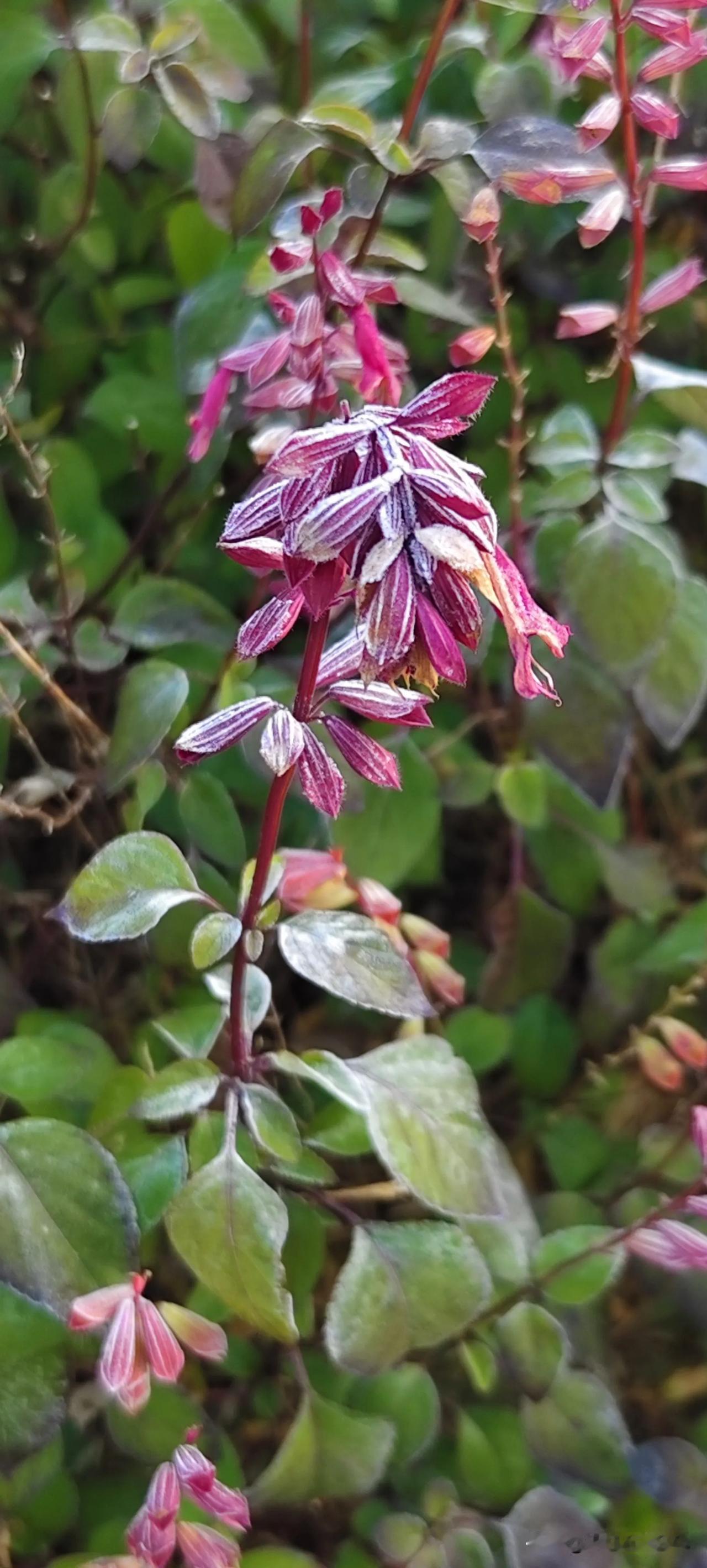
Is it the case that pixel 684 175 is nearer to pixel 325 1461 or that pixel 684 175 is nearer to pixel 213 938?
pixel 213 938

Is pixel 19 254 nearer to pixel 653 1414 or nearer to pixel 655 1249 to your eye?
pixel 655 1249

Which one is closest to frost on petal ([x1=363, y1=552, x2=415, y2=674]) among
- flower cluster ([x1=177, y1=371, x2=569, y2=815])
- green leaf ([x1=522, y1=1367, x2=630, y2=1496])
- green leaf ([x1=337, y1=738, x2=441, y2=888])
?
flower cluster ([x1=177, y1=371, x2=569, y2=815])

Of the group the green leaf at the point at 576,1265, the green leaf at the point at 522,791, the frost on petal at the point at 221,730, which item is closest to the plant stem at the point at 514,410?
the green leaf at the point at 522,791

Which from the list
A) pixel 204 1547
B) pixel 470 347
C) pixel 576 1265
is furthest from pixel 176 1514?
pixel 470 347

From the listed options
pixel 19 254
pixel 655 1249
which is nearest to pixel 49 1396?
pixel 655 1249

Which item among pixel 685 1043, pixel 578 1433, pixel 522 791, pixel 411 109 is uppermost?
pixel 411 109

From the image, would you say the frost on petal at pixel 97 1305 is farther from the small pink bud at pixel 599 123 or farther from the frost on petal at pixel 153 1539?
the small pink bud at pixel 599 123
